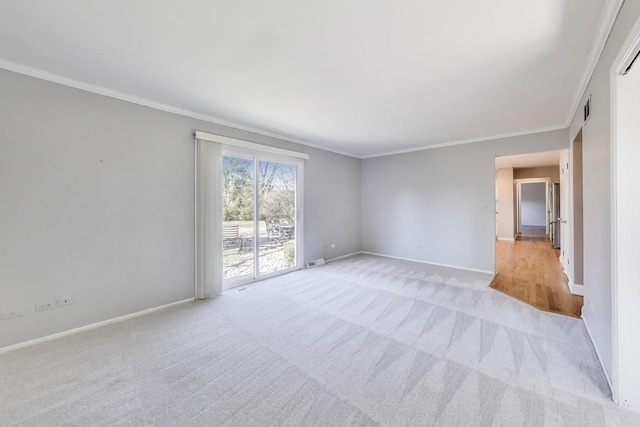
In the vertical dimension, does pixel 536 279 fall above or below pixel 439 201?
below

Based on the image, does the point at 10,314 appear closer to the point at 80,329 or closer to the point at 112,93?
the point at 80,329

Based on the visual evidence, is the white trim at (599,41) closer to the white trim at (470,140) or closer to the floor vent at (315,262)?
the white trim at (470,140)

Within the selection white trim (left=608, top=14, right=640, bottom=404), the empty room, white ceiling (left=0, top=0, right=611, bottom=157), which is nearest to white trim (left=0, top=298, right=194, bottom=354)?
the empty room

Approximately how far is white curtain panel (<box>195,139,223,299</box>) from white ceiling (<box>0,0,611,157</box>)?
62cm

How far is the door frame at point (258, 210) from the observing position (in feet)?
12.7

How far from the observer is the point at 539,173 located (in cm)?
820

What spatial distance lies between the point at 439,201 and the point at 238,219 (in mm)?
3960

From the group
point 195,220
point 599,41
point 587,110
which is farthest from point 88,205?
point 587,110

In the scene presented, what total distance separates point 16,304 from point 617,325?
4675 mm

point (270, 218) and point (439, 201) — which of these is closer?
point (270, 218)

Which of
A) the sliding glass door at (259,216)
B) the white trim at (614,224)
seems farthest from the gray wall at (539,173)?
the white trim at (614,224)

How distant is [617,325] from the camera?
1.58 m

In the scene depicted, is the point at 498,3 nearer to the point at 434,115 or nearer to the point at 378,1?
the point at 378,1

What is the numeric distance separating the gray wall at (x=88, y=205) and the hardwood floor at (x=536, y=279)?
461cm
